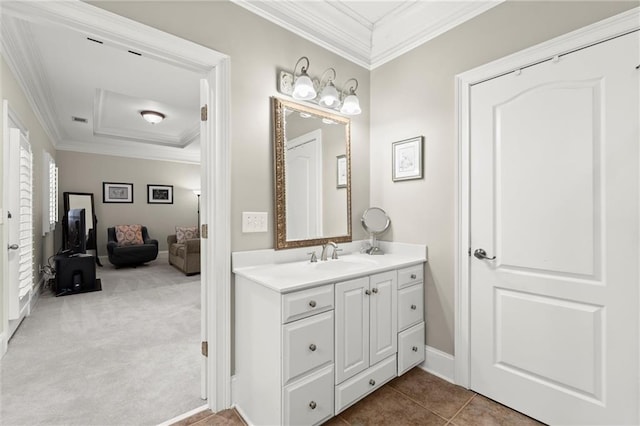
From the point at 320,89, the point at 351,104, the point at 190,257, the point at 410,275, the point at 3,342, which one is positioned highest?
the point at 320,89

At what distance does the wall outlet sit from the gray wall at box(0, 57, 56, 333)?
2.25 m

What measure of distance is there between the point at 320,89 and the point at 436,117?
0.90 m

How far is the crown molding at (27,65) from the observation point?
7.72 ft

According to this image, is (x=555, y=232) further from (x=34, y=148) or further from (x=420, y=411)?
(x=34, y=148)

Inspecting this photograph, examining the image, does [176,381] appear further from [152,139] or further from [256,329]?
[152,139]

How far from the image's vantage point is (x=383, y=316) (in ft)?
6.09

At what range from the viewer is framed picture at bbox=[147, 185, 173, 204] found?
7.07 m

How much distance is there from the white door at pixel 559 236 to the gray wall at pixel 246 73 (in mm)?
1374

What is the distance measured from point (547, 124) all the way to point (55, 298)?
225 inches

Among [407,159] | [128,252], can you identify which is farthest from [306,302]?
[128,252]

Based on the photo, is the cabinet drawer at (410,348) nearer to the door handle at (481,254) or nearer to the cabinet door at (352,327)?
the cabinet door at (352,327)

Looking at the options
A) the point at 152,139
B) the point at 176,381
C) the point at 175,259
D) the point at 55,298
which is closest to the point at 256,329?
the point at 176,381

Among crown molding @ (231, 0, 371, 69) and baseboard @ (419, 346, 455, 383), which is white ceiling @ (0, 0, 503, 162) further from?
baseboard @ (419, 346, 455, 383)

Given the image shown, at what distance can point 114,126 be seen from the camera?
5453 mm
